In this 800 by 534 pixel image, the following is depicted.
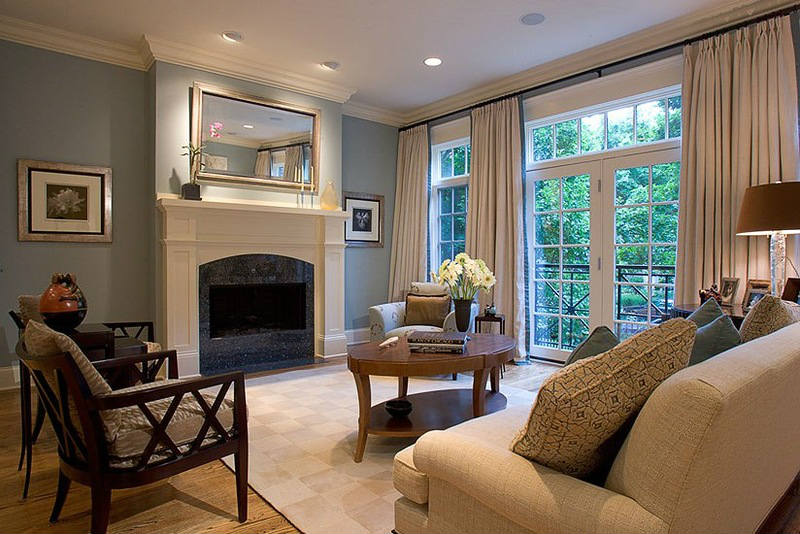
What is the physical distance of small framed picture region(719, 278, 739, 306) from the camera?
3.41 metres

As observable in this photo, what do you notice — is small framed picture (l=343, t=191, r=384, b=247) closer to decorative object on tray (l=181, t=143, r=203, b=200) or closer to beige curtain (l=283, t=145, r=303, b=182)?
beige curtain (l=283, t=145, r=303, b=182)

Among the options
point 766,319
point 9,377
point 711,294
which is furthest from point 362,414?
point 9,377

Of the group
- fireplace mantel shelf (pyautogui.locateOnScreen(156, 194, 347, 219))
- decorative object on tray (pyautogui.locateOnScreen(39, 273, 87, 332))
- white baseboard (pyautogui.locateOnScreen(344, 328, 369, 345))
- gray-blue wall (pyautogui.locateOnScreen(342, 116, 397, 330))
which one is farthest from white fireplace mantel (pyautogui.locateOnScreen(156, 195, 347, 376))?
decorative object on tray (pyautogui.locateOnScreen(39, 273, 87, 332))

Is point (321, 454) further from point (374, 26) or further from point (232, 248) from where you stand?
point (374, 26)

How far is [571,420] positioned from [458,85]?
15.9ft

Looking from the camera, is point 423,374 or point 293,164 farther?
point 293,164

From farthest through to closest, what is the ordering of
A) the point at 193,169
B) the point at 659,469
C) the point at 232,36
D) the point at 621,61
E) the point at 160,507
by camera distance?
the point at 193,169 → the point at 621,61 → the point at 232,36 → the point at 160,507 → the point at 659,469

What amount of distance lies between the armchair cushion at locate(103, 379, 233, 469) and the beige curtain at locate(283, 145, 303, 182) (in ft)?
11.0

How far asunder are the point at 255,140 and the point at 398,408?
3346 millimetres

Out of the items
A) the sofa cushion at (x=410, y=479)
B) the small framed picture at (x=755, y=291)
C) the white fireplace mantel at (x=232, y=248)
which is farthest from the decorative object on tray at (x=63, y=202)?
the small framed picture at (x=755, y=291)

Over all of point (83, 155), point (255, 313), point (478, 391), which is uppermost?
point (83, 155)

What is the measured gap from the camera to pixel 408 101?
19.5 feet

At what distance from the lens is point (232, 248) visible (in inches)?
187

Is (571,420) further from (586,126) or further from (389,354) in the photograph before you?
(586,126)
